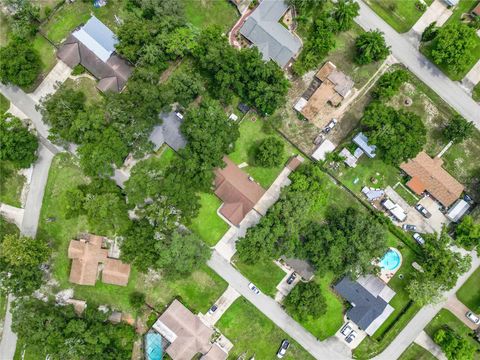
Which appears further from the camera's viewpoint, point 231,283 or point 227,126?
point 231,283

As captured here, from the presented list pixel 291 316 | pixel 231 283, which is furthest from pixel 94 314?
pixel 291 316

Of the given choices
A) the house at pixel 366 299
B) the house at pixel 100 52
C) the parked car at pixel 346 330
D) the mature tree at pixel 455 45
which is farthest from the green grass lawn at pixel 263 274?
the mature tree at pixel 455 45

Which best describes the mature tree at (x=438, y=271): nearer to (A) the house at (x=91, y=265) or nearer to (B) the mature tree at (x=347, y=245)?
(B) the mature tree at (x=347, y=245)

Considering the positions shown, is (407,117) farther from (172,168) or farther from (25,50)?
(25,50)

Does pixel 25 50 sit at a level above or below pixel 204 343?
above

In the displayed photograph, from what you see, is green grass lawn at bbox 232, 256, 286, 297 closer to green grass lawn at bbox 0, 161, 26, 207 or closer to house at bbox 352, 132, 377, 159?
house at bbox 352, 132, 377, 159

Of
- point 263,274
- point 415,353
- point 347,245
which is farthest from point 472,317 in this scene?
point 263,274
